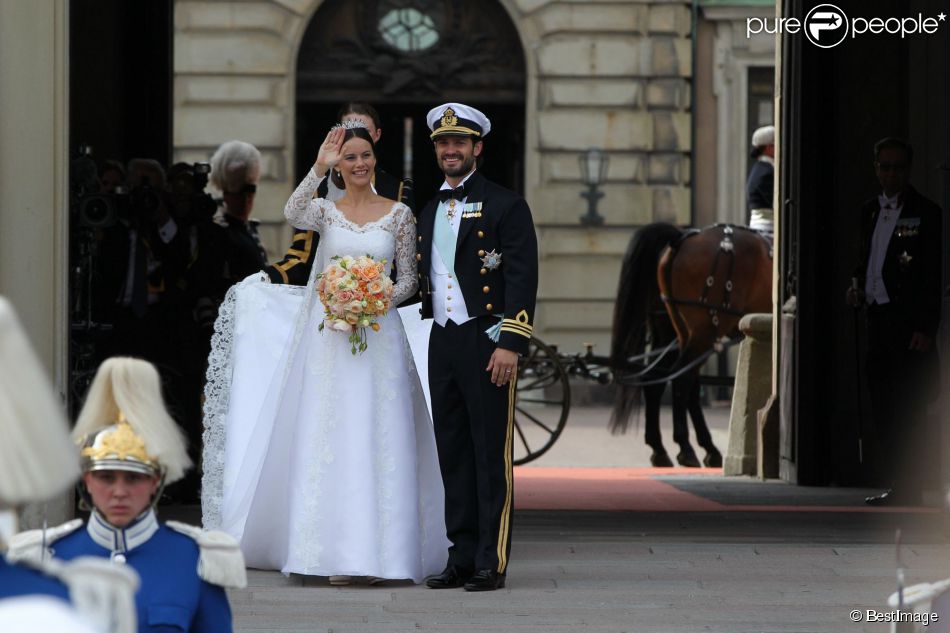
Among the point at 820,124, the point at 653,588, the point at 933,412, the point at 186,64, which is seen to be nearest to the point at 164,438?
the point at 653,588

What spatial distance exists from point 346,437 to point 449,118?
114cm

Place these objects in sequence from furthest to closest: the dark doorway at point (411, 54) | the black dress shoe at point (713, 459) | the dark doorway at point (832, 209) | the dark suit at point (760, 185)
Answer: the dark doorway at point (411, 54), the dark suit at point (760, 185), the black dress shoe at point (713, 459), the dark doorway at point (832, 209)

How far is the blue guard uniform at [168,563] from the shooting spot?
2934 mm

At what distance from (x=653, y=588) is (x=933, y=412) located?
3.08 metres

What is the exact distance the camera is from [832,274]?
10.6m

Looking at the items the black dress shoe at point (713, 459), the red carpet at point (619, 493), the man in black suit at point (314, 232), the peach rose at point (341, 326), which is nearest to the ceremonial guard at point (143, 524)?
the peach rose at point (341, 326)

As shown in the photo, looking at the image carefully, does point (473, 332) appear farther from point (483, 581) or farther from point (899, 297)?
point (899, 297)

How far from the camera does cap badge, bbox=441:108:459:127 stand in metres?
6.34

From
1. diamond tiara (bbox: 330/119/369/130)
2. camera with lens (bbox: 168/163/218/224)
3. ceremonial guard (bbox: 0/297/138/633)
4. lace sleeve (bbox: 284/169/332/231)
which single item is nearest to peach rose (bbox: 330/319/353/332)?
lace sleeve (bbox: 284/169/332/231)

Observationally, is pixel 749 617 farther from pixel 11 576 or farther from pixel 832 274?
pixel 832 274

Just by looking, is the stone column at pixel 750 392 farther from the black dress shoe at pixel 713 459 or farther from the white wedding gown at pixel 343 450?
the white wedding gown at pixel 343 450

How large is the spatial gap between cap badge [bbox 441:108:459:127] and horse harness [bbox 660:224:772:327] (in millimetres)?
7838

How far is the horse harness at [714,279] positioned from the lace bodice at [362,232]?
24.9 ft

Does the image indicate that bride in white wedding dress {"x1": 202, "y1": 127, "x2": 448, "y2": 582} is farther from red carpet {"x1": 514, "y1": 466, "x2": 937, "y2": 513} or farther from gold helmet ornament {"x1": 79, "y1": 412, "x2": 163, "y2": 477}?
gold helmet ornament {"x1": 79, "y1": 412, "x2": 163, "y2": 477}
